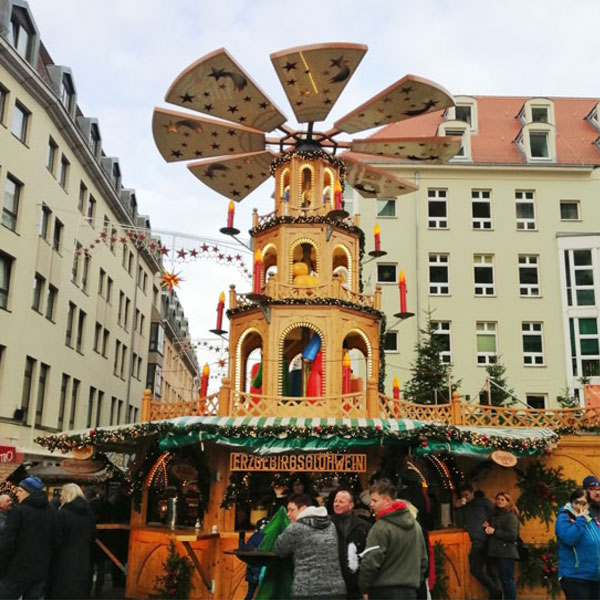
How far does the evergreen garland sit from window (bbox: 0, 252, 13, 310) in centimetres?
1286

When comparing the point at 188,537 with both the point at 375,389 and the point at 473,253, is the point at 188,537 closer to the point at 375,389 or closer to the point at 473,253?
the point at 375,389

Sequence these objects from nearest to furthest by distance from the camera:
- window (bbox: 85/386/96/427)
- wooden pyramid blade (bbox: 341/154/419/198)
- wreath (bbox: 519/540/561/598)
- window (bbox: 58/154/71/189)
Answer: wreath (bbox: 519/540/561/598) → wooden pyramid blade (bbox: 341/154/419/198) → window (bbox: 58/154/71/189) → window (bbox: 85/386/96/427)

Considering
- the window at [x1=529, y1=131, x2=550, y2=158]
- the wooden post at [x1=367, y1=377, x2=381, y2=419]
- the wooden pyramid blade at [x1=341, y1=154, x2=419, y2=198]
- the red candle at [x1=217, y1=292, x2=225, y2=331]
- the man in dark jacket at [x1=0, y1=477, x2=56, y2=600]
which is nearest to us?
the man in dark jacket at [x1=0, y1=477, x2=56, y2=600]

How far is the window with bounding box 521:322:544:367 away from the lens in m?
31.8

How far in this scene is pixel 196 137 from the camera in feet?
61.1

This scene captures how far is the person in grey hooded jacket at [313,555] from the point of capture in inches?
229

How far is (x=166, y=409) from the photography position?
16484 millimetres

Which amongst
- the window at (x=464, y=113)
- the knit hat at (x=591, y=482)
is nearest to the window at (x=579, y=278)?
the window at (x=464, y=113)

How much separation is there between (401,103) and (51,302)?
56.8 ft

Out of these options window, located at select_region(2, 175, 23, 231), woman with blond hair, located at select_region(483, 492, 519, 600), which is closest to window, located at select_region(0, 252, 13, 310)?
window, located at select_region(2, 175, 23, 231)

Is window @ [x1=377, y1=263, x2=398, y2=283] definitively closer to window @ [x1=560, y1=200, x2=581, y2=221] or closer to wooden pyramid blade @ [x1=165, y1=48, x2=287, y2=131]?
window @ [x1=560, y1=200, x2=581, y2=221]

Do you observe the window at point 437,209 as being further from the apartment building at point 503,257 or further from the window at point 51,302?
the window at point 51,302

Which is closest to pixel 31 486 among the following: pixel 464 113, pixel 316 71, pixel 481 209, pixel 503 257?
pixel 316 71

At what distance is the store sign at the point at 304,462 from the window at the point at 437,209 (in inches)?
816
